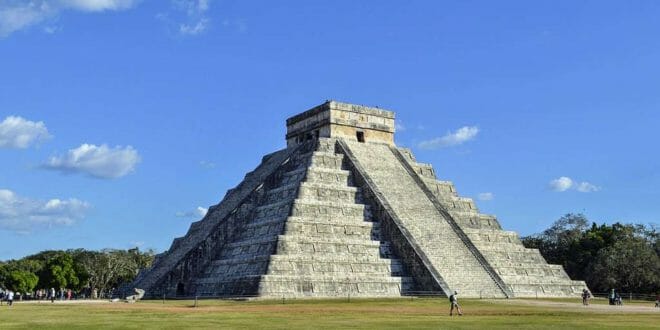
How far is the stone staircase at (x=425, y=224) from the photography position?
37094 mm

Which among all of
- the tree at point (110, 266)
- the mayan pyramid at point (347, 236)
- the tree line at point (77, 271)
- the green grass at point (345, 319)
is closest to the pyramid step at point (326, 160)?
the mayan pyramid at point (347, 236)

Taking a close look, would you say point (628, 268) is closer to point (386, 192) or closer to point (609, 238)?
point (609, 238)

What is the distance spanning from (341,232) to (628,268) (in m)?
26.5

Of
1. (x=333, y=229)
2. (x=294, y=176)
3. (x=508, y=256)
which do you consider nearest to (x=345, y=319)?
(x=333, y=229)

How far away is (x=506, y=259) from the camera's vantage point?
4156 centimetres

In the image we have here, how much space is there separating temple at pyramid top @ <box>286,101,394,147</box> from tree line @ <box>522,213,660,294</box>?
19926mm

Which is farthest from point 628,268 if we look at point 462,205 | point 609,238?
point 462,205

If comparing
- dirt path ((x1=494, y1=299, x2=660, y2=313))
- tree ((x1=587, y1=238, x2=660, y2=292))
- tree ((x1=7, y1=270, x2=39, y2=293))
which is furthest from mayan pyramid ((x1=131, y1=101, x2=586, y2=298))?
tree ((x1=7, y1=270, x2=39, y2=293))

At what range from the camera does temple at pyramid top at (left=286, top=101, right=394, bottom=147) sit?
47656mm

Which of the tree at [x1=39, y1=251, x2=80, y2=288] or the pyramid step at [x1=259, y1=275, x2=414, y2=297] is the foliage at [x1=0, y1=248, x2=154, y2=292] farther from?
the pyramid step at [x1=259, y1=275, x2=414, y2=297]

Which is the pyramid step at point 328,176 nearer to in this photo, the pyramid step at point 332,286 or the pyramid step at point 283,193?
the pyramid step at point 283,193

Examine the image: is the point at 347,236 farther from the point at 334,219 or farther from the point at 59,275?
the point at 59,275

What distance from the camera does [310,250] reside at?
36.6 meters

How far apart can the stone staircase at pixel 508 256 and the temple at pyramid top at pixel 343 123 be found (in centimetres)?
441
